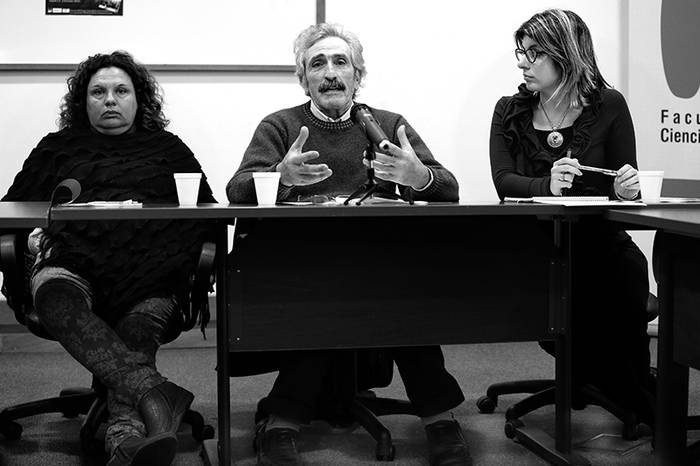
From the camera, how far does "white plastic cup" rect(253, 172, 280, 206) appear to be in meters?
2.13

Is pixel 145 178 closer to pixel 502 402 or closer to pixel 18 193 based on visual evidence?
pixel 18 193

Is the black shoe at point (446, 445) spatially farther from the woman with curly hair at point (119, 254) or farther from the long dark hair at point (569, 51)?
the long dark hair at point (569, 51)

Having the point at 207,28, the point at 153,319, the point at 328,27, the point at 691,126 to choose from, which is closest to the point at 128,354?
the point at 153,319

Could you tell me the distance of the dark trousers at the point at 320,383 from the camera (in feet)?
7.68

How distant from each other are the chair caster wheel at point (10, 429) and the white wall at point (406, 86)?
4.72ft

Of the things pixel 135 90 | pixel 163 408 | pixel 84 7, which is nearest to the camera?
pixel 163 408

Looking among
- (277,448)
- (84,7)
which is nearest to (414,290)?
(277,448)

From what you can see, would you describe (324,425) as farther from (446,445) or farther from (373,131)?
(373,131)

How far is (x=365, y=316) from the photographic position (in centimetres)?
216

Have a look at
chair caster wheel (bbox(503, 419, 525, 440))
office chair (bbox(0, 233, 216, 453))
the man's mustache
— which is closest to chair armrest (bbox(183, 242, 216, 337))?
office chair (bbox(0, 233, 216, 453))

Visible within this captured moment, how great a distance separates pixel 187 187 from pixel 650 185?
119 centimetres

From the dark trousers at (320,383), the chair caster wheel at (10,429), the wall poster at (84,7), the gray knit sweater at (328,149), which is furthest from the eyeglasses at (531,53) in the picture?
the chair caster wheel at (10,429)

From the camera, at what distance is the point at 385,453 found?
2324mm

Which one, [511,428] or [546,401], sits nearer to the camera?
[511,428]
